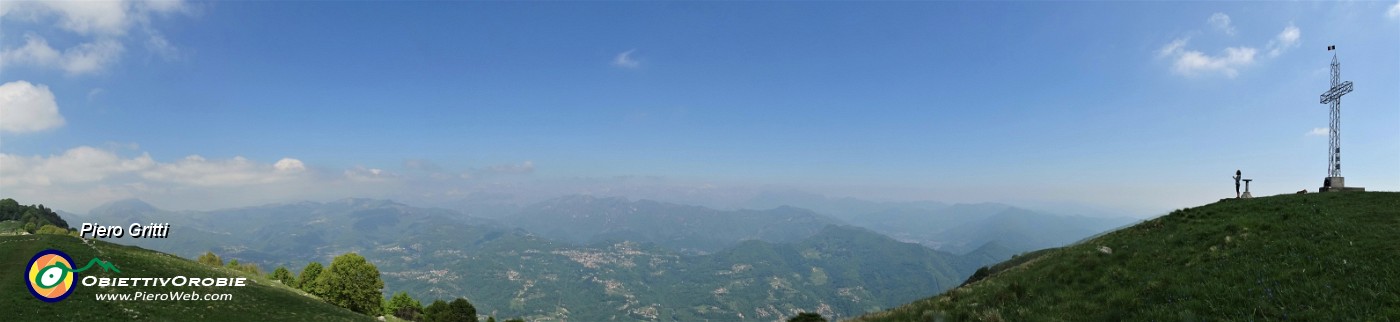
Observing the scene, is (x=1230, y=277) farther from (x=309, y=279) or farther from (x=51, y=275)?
(x=309, y=279)

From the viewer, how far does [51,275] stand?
35719 mm

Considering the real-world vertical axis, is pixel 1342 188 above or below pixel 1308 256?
above

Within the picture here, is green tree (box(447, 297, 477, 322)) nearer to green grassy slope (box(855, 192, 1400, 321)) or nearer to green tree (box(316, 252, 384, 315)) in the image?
green tree (box(316, 252, 384, 315))

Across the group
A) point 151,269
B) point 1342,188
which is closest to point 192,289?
point 151,269

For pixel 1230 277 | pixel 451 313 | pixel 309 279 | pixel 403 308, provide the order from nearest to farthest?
pixel 1230 277 → pixel 451 313 → pixel 309 279 → pixel 403 308

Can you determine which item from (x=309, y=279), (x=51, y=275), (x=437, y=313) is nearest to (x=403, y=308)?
(x=309, y=279)

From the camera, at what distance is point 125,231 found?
1868 inches

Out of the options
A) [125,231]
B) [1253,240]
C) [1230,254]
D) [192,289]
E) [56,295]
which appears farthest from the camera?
[125,231]

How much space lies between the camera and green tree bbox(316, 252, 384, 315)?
75.6m

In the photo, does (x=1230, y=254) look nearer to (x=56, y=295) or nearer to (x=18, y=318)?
(x=18, y=318)

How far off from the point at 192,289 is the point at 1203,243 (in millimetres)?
69663

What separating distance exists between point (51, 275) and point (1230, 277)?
229 feet

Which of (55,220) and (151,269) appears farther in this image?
(55,220)

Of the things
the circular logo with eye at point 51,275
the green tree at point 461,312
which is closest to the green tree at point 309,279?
the green tree at point 461,312
